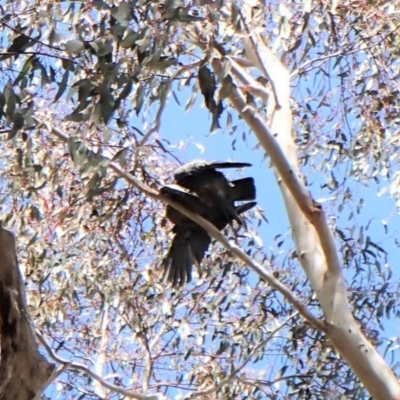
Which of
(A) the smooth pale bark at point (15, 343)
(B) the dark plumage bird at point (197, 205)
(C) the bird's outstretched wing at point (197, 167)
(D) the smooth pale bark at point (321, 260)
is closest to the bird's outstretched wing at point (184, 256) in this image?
(B) the dark plumage bird at point (197, 205)

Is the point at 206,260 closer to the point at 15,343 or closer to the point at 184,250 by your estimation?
the point at 184,250

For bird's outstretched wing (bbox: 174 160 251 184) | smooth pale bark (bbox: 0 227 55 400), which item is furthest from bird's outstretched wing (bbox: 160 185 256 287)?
smooth pale bark (bbox: 0 227 55 400)

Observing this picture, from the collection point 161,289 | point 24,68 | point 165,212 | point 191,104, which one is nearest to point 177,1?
point 24,68

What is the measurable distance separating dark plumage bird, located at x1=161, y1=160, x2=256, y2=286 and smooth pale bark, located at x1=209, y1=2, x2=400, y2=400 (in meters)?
0.40

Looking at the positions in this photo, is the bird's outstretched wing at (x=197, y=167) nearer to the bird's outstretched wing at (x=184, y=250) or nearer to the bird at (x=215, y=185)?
the bird at (x=215, y=185)

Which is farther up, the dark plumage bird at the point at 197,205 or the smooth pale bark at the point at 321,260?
the dark plumage bird at the point at 197,205

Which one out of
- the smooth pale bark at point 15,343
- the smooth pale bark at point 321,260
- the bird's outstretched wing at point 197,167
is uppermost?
the bird's outstretched wing at point 197,167

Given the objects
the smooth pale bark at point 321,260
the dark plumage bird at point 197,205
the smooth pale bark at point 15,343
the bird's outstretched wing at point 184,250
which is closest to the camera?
the smooth pale bark at point 15,343

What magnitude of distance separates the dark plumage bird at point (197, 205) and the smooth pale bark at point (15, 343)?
1028 mm

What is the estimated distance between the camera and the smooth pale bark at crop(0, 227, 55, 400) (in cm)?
257

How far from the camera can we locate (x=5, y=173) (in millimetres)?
4152

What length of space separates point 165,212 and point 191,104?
2.86ft

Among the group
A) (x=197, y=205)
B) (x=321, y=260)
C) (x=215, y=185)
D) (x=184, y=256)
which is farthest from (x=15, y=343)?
(x=184, y=256)

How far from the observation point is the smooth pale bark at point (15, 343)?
2566 millimetres
